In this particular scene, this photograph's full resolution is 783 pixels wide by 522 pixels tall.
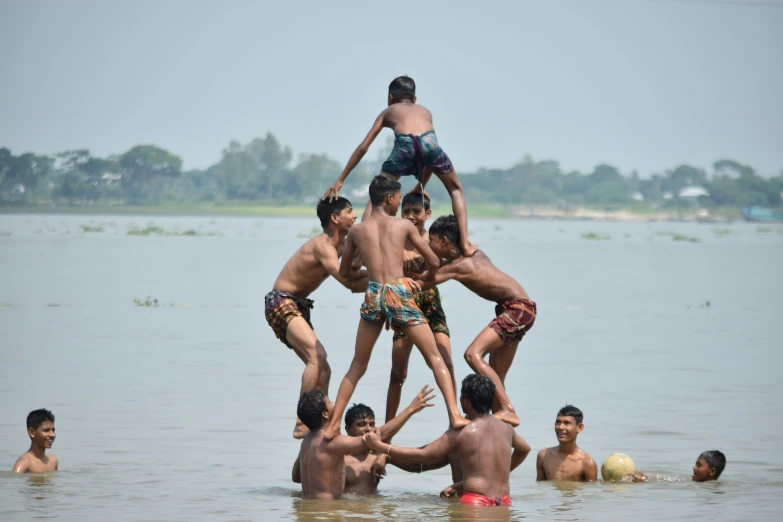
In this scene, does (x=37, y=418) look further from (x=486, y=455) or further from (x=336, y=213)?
(x=486, y=455)

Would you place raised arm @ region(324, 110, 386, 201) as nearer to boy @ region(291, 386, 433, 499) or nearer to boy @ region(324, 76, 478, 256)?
boy @ region(324, 76, 478, 256)

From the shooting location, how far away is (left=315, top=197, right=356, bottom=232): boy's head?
1182 centimetres

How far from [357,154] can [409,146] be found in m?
0.49

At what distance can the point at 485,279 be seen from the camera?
11.8m

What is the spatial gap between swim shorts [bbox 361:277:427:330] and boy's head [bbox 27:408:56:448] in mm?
3390

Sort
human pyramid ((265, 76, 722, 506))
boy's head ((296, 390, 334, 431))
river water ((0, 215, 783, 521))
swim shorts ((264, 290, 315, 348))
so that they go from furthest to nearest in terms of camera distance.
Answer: swim shorts ((264, 290, 315, 348)) → river water ((0, 215, 783, 521)) → boy's head ((296, 390, 334, 431)) → human pyramid ((265, 76, 722, 506))

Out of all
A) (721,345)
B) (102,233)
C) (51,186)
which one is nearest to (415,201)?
(721,345)

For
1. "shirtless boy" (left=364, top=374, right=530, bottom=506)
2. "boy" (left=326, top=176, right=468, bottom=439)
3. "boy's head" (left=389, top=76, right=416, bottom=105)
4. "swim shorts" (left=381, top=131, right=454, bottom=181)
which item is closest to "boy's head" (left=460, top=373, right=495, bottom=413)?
"shirtless boy" (left=364, top=374, right=530, bottom=506)

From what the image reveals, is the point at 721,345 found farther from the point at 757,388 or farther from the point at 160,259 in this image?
the point at 160,259

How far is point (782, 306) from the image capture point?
33.7 m

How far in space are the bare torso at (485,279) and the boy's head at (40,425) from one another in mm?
4047

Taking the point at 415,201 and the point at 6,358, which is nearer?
the point at 415,201

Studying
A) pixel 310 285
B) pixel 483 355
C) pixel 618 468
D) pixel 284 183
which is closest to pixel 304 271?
pixel 310 285

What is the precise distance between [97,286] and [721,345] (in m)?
18.0
